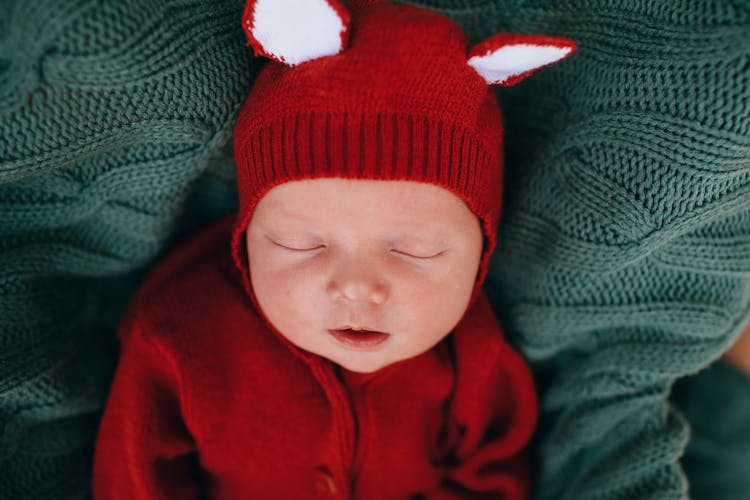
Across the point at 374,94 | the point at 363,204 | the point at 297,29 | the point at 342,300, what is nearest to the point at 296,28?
the point at 297,29

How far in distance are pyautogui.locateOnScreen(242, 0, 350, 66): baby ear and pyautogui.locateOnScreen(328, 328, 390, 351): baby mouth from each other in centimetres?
37

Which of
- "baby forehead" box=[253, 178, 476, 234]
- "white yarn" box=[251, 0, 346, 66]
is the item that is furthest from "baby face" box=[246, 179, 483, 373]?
"white yarn" box=[251, 0, 346, 66]

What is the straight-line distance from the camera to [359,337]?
880mm

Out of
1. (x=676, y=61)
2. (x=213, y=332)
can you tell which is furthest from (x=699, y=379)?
(x=213, y=332)

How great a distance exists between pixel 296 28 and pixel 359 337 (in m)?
0.41

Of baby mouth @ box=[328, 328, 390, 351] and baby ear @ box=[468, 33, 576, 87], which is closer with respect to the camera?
baby ear @ box=[468, 33, 576, 87]

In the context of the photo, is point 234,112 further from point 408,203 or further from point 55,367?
point 55,367

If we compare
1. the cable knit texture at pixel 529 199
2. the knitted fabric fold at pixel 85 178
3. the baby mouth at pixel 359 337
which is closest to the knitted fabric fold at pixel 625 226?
the cable knit texture at pixel 529 199

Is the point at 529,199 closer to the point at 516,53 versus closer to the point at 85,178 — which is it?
the point at 516,53

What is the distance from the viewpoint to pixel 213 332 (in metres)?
1.01

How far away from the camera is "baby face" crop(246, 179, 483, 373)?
31.5 inches

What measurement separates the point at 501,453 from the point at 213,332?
1.84ft

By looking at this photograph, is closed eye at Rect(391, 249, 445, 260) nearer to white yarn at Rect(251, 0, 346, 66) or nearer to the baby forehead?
the baby forehead

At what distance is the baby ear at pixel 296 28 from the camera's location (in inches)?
28.4
